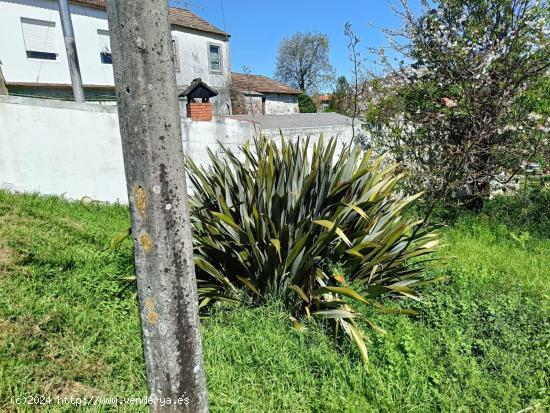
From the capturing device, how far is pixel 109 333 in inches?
107

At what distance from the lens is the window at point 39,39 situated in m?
15.4

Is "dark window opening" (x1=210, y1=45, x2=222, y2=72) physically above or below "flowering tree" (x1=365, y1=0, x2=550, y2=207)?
above

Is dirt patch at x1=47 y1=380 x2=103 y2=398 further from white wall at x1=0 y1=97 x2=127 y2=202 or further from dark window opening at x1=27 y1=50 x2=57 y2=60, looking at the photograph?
dark window opening at x1=27 y1=50 x2=57 y2=60

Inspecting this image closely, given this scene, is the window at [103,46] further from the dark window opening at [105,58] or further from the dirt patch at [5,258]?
the dirt patch at [5,258]

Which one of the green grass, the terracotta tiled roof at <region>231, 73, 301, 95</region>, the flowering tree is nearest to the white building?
the terracotta tiled roof at <region>231, 73, 301, 95</region>

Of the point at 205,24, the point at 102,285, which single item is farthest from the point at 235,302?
the point at 205,24

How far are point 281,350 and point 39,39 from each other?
59.7 ft

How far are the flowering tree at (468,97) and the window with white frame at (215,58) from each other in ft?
56.2

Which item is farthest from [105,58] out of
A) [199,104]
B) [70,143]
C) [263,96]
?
[199,104]

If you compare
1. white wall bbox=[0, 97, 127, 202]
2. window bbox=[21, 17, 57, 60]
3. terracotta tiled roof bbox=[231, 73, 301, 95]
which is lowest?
white wall bbox=[0, 97, 127, 202]

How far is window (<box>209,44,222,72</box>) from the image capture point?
22467 mm

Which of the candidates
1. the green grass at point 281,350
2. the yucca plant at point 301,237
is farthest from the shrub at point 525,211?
the yucca plant at point 301,237

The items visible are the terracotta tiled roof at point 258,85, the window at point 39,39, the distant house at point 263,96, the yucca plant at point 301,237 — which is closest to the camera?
the yucca plant at point 301,237

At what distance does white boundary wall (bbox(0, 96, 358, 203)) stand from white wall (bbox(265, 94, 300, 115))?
69.8 feet
